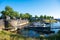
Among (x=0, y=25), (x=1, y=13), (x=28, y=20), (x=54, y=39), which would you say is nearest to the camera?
(x=54, y=39)

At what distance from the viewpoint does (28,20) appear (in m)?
20.3

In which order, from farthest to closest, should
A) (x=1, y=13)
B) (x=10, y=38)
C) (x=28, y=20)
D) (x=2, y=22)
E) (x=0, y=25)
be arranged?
(x=28, y=20)
(x=1, y=13)
(x=2, y=22)
(x=0, y=25)
(x=10, y=38)

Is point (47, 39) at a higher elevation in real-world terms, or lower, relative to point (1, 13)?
lower

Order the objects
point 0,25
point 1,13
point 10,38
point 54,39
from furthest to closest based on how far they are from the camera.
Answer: point 1,13 < point 0,25 < point 10,38 < point 54,39

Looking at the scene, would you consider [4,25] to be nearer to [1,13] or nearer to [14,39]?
[1,13]

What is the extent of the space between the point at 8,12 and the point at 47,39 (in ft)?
39.9

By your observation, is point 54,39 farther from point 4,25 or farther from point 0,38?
point 4,25

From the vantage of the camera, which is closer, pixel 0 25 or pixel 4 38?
pixel 4 38

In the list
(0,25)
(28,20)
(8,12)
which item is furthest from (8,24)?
(28,20)

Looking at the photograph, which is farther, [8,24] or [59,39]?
[8,24]

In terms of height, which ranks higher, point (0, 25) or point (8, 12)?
point (8, 12)

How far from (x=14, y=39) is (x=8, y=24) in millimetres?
7843

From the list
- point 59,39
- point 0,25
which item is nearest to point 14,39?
point 59,39

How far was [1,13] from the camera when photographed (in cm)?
1703
